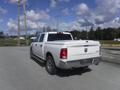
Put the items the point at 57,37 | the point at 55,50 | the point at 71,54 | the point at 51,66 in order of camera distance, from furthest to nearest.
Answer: the point at 57,37, the point at 51,66, the point at 55,50, the point at 71,54

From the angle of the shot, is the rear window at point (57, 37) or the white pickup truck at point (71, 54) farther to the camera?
the rear window at point (57, 37)

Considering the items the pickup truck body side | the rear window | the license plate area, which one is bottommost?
the license plate area

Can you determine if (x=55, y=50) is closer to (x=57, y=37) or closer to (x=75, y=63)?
(x=75, y=63)

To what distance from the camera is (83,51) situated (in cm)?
725

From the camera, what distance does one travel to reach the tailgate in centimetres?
697

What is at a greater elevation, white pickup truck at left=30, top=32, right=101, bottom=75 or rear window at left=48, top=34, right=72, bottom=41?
rear window at left=48, top=34, right=72, bottom=41

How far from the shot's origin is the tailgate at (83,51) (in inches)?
274

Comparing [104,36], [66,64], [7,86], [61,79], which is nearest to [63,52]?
[66,64]

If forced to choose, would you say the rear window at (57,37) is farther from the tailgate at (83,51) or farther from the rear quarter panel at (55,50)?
the tailgate at (83,51)

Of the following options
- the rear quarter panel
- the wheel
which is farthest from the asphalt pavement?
the rear quarter panel

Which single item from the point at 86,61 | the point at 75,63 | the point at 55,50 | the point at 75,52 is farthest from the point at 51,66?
the point at 86,61

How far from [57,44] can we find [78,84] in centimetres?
193

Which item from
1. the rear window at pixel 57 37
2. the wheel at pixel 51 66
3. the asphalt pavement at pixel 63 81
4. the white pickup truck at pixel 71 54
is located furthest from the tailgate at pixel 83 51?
the rear window at pixel 57 37

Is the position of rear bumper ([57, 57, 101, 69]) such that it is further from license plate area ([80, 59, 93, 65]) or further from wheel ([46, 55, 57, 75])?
wheel ([46, 55, 57, 75])
